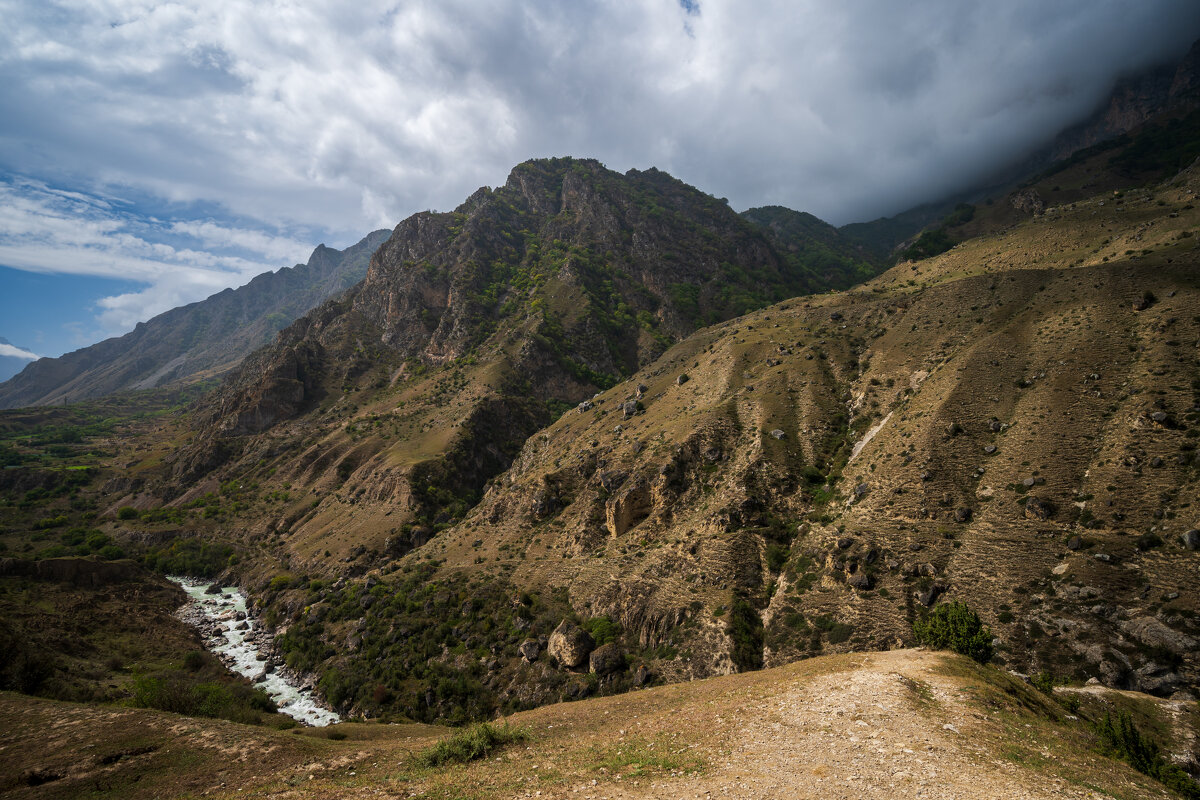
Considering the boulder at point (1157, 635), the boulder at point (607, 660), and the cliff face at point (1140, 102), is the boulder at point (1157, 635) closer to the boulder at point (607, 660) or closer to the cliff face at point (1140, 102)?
the boulder at point (607, 660)

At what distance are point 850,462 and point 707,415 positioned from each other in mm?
20538

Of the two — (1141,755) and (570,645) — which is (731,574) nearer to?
(570,645)

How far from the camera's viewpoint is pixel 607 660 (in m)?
46.4

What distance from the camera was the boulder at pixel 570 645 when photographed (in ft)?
158

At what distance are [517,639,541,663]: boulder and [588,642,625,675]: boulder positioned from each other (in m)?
7.09

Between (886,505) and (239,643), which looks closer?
(886,505)

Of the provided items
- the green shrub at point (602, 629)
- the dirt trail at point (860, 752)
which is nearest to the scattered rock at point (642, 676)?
the green shrub at point (602, 629)

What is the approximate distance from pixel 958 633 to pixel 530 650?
40.4m

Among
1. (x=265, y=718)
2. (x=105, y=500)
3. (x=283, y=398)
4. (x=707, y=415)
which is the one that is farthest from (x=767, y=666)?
(x=105, y=500)

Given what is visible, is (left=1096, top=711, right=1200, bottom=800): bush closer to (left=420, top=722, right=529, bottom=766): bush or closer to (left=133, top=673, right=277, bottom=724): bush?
(left=420, top=722, right=529, bottom=766): bush

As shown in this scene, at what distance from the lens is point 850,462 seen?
53469mm

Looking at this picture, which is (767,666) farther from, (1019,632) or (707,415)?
(707,415)

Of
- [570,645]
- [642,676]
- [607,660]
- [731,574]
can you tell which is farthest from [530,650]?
[731,574]

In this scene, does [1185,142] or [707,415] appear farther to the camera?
[1185,142]
